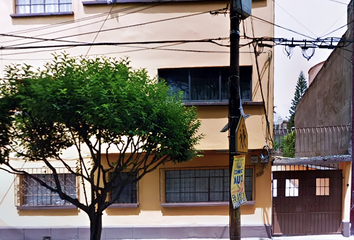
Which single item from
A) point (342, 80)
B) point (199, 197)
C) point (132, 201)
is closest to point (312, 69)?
point (342, 80)

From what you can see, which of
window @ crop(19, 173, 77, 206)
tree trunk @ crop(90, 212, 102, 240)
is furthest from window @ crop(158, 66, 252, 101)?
window @ crop(19, 173, 77, 206)

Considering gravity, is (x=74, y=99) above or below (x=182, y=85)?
below

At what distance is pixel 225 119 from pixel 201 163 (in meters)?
1.48

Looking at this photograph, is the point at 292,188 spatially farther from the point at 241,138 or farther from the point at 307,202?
the point at 241,138

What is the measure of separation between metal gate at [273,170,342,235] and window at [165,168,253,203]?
3.57 ft

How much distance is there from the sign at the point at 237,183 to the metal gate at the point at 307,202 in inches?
140

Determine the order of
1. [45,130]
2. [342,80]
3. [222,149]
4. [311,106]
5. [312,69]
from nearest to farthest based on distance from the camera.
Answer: [45,130] → [222,149] → [342,80] → [311,106] → [312,69]

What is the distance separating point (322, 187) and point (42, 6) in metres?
10.1

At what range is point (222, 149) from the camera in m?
6.80

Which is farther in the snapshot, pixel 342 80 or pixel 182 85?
pixel 342 80

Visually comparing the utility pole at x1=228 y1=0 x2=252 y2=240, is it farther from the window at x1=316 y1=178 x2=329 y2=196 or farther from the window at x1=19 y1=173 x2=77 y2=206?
the window at x1=19 y1=173 x2=77 y2=206

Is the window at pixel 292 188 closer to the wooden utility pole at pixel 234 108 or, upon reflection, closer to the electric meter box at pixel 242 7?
the wooden utility pole at pixel 234 108

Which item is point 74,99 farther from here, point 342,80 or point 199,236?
point 342,80

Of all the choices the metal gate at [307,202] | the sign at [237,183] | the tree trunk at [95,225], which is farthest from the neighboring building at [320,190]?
the tree trunk at [95,225]
